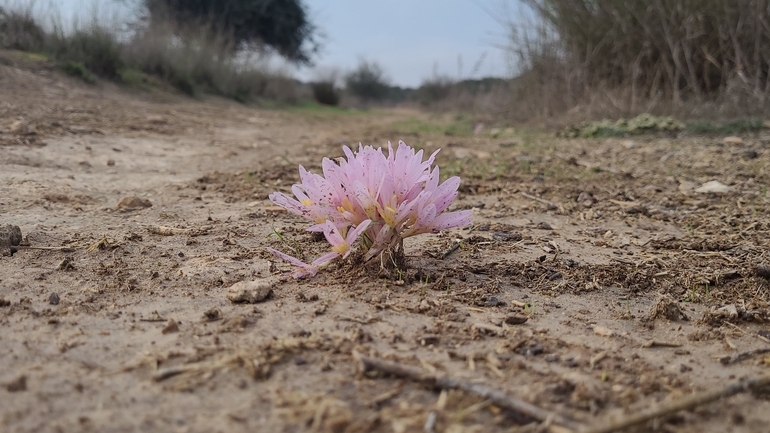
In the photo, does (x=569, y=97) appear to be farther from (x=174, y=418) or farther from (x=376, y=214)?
(x=174, y=418)

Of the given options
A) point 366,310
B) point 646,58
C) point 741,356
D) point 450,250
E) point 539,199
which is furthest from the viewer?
point 646,58

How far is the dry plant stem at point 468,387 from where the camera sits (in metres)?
1.12

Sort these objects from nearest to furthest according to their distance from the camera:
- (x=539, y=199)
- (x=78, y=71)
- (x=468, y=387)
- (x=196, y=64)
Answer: (x=468, y=387)
(x=539, y=199)
(x=78, y=71)
(x=196, y=64)

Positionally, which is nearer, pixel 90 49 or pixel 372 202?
pixel 372 202

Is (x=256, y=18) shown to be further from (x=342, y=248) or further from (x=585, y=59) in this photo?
(x=342, y=248)

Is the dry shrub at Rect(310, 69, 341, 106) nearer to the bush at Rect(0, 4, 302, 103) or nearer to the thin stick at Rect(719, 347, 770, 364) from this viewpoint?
the bush at Rect(0, 4, 302, 103)

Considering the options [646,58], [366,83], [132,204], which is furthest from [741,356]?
[366,83]

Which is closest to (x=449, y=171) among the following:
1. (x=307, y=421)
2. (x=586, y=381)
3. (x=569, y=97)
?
(x=586, y=381)

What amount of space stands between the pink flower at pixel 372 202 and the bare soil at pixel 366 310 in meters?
0.13

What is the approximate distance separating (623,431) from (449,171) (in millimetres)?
3328

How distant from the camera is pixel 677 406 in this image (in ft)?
3.57

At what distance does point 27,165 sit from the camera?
3.53m

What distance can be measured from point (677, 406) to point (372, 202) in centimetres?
102

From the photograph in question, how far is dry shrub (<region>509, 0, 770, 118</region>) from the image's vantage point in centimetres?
701
